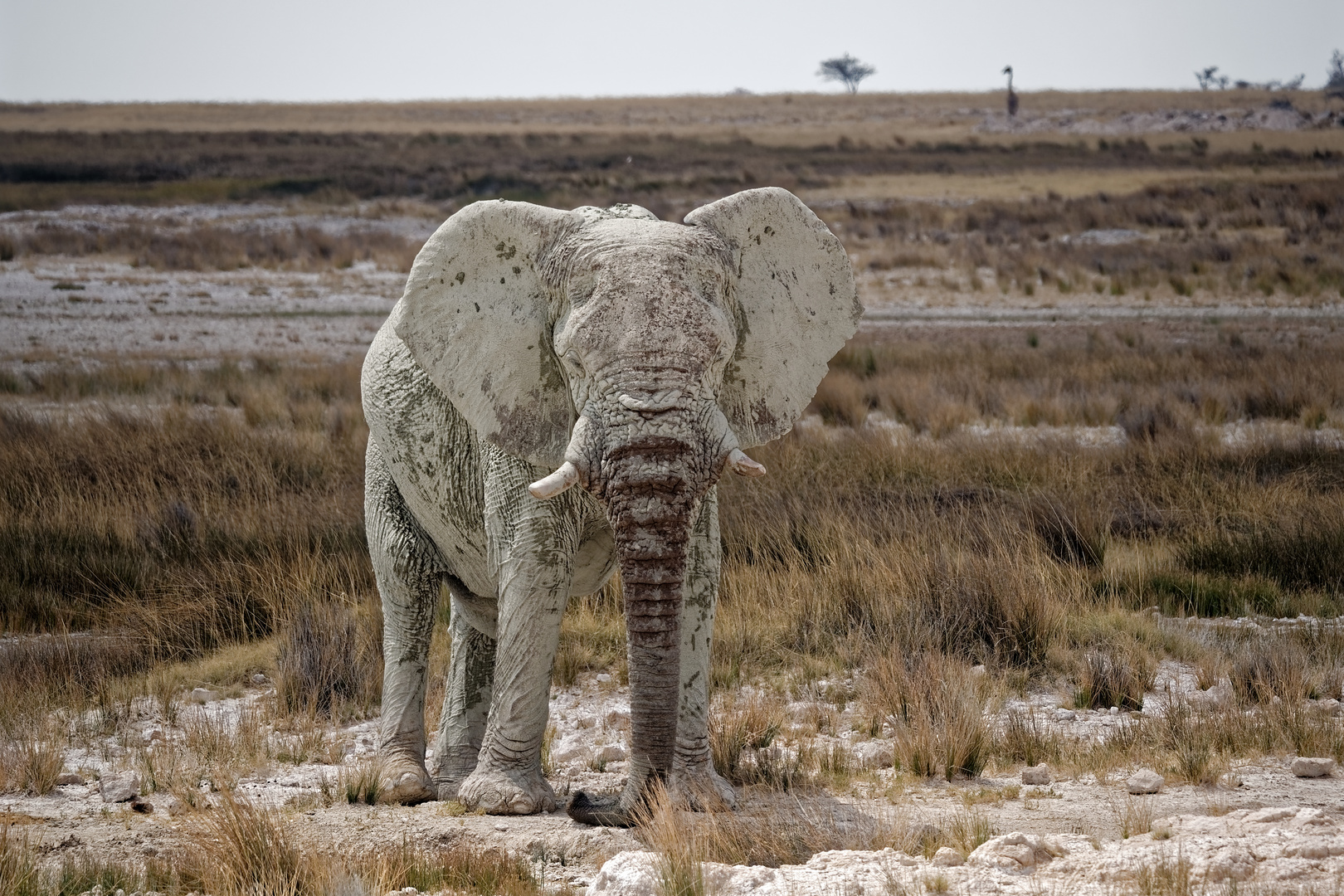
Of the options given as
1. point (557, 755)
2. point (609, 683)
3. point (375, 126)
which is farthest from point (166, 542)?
point (375, 126)

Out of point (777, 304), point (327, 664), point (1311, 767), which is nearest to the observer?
point (777, 304)

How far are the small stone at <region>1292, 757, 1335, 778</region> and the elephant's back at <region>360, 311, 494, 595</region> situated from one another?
3109 mm

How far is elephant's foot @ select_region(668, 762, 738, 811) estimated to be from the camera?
4637 mm

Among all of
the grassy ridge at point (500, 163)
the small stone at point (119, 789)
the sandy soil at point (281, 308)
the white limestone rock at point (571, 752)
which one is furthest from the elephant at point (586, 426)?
the grassy ridge at point (500, 163)

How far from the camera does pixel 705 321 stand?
4.34 m

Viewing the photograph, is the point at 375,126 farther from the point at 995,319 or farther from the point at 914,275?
the point at 995,319

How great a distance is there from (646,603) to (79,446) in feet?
28.8

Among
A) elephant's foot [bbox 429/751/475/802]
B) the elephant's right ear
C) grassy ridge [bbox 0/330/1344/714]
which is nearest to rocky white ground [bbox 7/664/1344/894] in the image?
elephant's foot [bbox 429/751/475/802]

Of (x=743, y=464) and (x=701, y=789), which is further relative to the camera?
(x=701, y=789)

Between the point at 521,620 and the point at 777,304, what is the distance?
4.70 ft

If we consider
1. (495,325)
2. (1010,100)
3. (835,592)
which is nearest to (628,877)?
(495,325)

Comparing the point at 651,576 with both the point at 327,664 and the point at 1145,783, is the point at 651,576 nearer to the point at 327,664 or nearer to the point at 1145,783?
the point at 1145,783

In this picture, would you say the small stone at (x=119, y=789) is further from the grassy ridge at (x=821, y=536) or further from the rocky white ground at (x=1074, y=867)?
the rocky white ground at (x=1074, y=867)

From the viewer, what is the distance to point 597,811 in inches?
187
